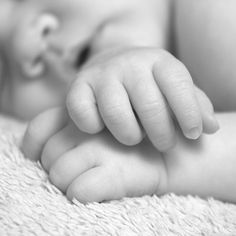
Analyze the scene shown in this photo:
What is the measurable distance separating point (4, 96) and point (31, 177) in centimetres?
42

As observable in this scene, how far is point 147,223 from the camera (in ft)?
1.52

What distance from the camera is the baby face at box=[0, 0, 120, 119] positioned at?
803 mm

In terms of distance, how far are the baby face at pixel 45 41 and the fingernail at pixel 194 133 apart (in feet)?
1.12

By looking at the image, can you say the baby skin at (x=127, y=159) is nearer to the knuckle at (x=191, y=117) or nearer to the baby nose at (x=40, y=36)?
the knuckle at (x=191, y=117)

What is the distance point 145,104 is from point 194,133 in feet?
0.21

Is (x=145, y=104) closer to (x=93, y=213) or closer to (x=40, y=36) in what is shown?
(x=93, y=213)

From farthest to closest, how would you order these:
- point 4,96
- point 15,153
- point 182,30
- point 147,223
→ point 4,96
point 182,30
point 15,153
point 147,223

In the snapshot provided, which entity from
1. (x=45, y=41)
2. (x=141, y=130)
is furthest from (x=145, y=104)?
(x=45, y=41)

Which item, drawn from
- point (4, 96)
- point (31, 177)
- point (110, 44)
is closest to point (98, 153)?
point (31, 177)

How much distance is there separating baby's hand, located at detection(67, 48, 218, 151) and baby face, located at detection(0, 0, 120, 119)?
0.89ft

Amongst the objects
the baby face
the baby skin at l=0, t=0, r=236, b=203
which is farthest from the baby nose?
the baby skin at l=0, t=0, r=236, b=203

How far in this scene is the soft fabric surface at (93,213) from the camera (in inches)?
17.3

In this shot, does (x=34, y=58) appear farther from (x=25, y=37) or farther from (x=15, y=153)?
(x=15, y=153)

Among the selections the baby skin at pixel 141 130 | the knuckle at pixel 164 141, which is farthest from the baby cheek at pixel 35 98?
the knuckle at pixel 164 141
